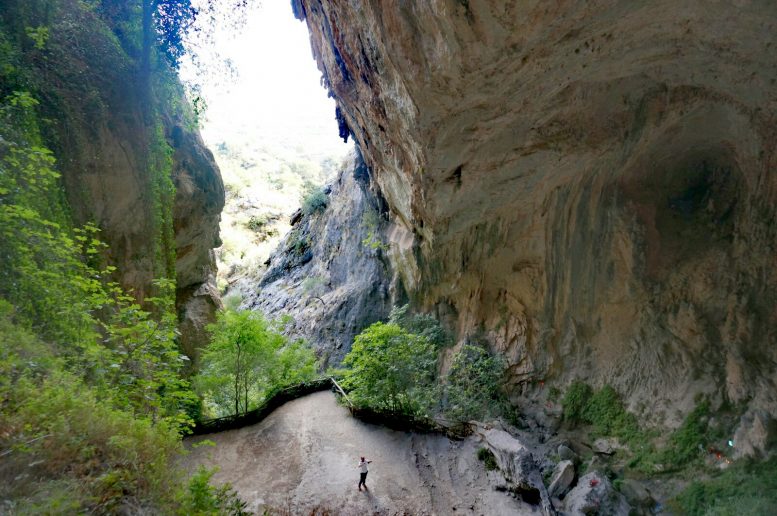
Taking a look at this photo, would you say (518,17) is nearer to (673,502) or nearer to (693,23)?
(693,23)

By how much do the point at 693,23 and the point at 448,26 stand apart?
3655 millimetres

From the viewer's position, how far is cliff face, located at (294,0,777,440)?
23.7 feet

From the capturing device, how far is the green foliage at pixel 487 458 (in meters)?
8.95

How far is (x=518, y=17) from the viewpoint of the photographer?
21.9 ft

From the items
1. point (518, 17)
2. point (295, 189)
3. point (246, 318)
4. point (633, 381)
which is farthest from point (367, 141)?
point (295, 189)

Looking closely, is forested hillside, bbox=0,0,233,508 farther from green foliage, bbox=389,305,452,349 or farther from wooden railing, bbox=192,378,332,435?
green foliage, bbox=389,305,452,349

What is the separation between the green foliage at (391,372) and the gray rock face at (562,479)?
307 centimetres

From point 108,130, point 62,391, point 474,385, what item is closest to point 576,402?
point 474,385

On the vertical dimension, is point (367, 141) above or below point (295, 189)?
below

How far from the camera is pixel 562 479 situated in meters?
9.37

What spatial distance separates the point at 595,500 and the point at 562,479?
1.33m

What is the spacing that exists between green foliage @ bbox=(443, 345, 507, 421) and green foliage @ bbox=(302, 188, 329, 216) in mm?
14272

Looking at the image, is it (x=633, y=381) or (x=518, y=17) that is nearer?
(x=518, y=17)

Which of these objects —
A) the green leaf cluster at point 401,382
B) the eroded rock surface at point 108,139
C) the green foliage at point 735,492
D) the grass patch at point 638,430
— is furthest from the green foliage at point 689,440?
the eroded rock surface at point 108,139
